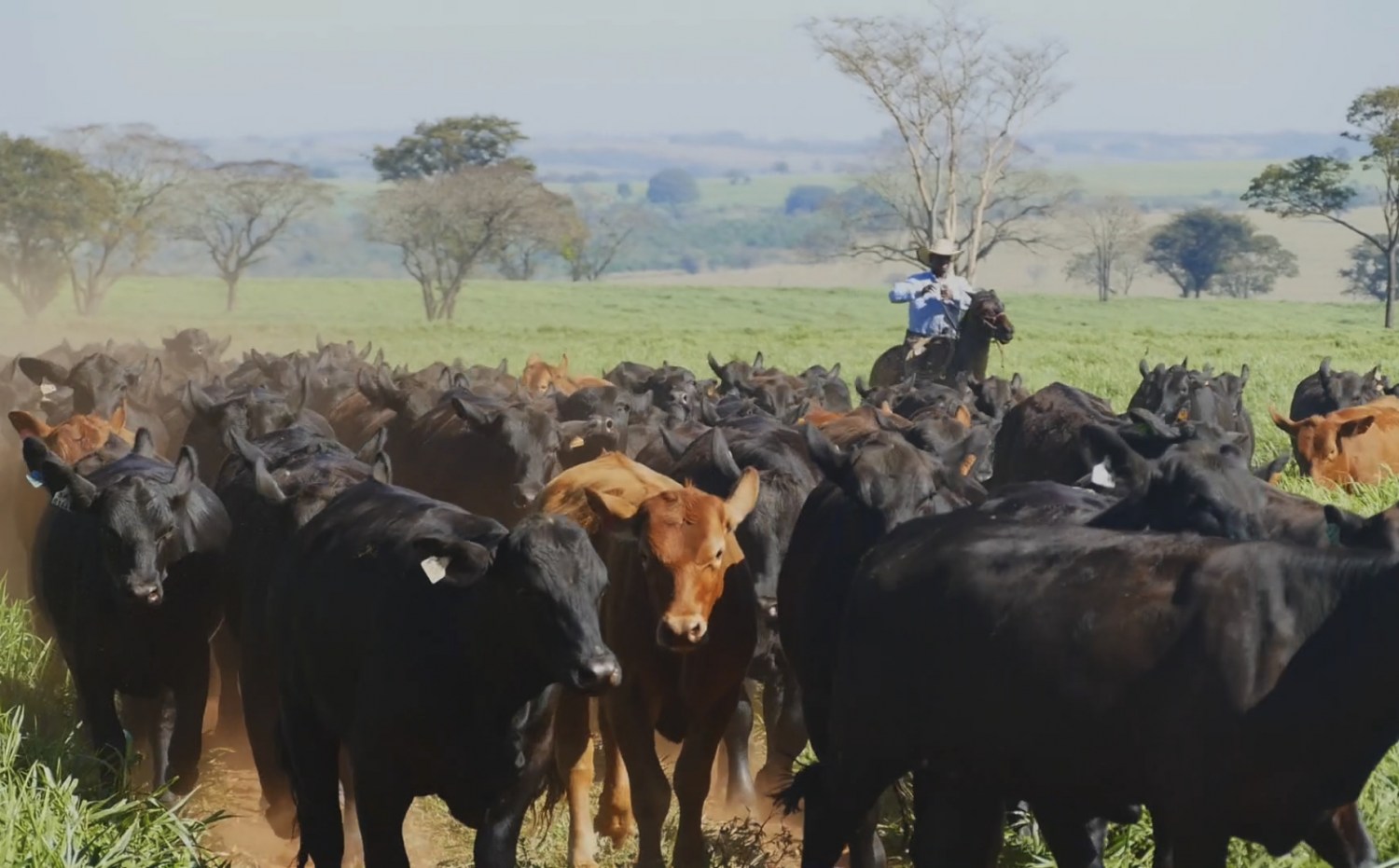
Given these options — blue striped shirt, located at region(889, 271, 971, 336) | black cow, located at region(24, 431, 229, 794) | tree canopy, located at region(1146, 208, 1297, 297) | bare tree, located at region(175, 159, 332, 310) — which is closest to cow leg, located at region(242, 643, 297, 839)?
black cow, located at region(24, 431, 229, 794)

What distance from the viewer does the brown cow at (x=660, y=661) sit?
23.8ft

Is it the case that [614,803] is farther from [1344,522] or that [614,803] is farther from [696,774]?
[1344,522]

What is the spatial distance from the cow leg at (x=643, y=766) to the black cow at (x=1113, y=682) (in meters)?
1.46

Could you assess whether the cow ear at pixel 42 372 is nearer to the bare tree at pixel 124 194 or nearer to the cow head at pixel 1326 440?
the cow head at pixel 1326 440

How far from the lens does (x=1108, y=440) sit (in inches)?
339

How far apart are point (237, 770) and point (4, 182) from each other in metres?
50.2

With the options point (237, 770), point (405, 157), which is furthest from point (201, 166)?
point (237, 770)

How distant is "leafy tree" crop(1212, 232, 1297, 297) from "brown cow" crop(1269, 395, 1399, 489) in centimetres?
8634

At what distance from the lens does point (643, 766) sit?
7.62 m

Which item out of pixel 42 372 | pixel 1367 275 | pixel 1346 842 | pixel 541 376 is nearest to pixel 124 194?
pixel 541 376

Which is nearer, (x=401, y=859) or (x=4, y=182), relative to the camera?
(x=401, y=859)

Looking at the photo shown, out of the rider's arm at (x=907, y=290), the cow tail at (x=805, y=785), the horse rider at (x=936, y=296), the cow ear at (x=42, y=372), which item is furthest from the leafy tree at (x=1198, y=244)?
the cow tail at (x=805, y=785)

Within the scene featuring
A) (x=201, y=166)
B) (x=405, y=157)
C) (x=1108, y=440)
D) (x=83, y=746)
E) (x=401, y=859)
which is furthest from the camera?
(x=405, y=157)

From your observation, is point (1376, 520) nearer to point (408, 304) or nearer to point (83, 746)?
point (83, 746)
